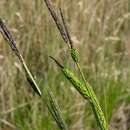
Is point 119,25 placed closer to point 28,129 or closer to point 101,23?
point 101,23

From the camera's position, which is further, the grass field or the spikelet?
the grass field

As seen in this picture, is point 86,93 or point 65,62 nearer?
point 86,93

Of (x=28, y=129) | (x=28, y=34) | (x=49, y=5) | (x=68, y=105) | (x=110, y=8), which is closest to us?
(x=49, y=5)

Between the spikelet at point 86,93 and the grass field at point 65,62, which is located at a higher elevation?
the spikelet at point 86,93

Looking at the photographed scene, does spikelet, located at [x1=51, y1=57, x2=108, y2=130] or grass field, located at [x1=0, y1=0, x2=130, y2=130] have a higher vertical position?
spikelet, located at [x1=51, y1=57, x2=108, y2=130]

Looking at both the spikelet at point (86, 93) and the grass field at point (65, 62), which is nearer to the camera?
the spikelet at point (86, 93)

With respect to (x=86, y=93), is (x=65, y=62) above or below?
below

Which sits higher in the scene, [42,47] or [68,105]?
[42,47]

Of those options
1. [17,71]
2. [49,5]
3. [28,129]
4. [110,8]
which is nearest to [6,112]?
[28,129]
